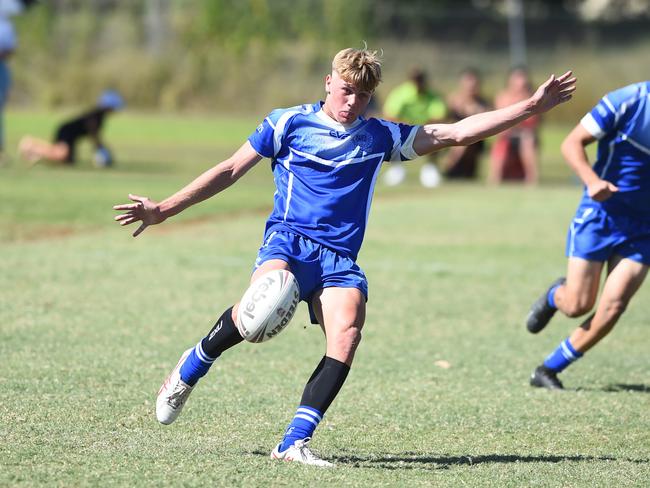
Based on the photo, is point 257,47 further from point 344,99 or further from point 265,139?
point 344,99

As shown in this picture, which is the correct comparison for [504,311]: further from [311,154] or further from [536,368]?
[311,154]

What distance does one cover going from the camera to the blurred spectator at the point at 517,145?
23625mm

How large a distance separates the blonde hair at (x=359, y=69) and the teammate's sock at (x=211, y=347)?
1296 millimetres

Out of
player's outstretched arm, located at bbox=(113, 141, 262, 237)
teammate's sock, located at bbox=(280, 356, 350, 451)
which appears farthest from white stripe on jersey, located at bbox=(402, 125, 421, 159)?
teammate's sock, located at bbox=(280, 356, 350, 451)

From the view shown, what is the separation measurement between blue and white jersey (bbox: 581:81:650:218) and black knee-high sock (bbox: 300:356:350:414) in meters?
2.66

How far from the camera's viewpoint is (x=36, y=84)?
43312 millimetres

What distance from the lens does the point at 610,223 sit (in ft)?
25.6

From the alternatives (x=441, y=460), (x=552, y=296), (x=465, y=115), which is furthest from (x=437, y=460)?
(x=465, y=115)

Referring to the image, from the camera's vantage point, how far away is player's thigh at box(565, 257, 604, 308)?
7918 millimetres

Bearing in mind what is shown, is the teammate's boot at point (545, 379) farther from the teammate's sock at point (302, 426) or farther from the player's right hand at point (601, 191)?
the teammate's sock at point (302, 426)

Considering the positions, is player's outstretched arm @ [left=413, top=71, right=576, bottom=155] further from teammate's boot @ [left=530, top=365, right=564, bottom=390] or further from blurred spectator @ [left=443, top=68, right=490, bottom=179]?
blurred spectator @ [left=443, top=68, right=490, bottom=179]

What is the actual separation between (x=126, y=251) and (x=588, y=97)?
1160 inches

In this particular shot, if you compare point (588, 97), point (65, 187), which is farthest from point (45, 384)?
point (588, 97)

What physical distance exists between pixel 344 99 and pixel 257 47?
1490 inches
